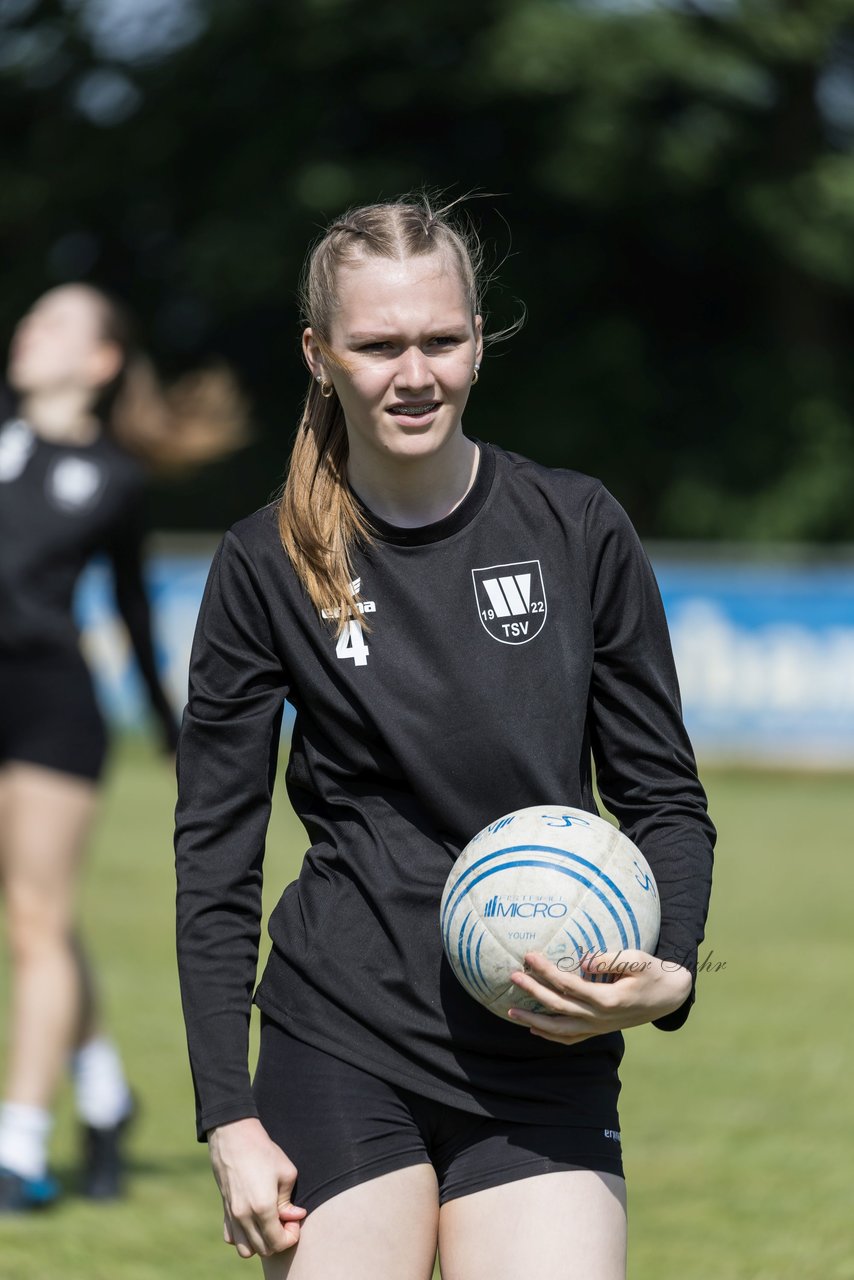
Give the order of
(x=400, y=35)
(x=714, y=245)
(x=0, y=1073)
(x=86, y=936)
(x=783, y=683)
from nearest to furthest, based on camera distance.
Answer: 1. (x=0, y=1073)
2. (x=86, y=936)
3. (x=783, y=683)
4. (x=400, y=35)
5. (x=714, y=245)

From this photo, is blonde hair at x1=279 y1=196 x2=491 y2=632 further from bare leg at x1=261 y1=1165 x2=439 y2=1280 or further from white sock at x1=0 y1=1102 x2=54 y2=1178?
white sock at x1=0 y1=1102 x2=54 y2=1178

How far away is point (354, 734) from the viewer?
3137mm

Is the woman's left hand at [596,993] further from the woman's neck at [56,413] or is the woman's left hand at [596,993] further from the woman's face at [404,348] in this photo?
the woman's neck at [56,413]

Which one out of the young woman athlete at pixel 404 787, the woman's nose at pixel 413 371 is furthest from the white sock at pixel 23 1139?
the woman's nose at pixel 413 371

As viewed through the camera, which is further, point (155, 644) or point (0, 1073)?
point (0, 1073)

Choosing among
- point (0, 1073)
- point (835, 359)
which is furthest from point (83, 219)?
point (0, 1073)

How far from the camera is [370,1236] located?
2982mm

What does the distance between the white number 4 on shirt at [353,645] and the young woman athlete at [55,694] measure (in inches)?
121

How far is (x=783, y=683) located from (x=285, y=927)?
15646 mm

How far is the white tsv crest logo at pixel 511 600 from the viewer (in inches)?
123

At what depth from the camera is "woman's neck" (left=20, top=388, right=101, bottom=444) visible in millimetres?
6285

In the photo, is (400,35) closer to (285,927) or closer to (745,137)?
(745,137)

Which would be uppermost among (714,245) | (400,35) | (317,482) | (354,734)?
(400,35)

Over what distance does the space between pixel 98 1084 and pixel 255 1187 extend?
11.0ft
